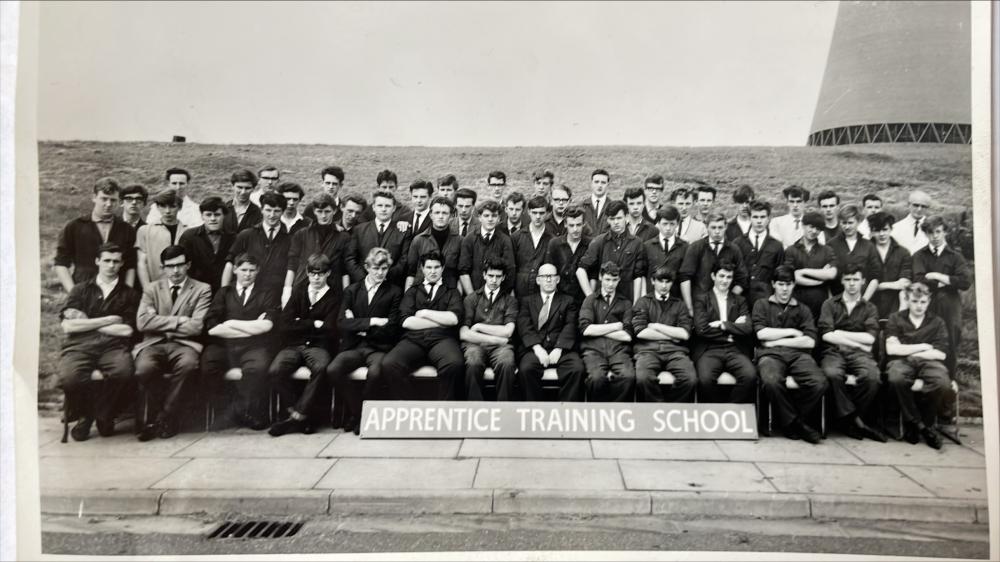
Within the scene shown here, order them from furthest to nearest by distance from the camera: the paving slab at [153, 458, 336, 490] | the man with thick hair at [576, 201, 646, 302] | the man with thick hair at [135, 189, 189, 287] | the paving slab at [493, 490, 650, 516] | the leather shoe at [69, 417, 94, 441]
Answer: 1. the man with thick hair at [576, 201, 646, 302]
2. the man with thick hair at [135, 189, 189, 287]
3. the leather shoe at [69, 417, 94, 441]
4. the paving slab at [153, 458, 336, 490]
5. the paving slab at [493, 490, 650, 516]

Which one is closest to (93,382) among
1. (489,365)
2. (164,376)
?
(164,376)

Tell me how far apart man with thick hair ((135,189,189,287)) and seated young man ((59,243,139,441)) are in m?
0.11

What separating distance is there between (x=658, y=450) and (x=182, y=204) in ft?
10.3

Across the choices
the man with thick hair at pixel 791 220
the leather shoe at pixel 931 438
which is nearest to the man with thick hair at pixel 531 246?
the man with thick hair at pixel 791 220

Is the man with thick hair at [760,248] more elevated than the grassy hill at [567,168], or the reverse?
the grassy hill at [567,168]

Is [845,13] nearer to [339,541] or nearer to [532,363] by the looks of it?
[532,363]

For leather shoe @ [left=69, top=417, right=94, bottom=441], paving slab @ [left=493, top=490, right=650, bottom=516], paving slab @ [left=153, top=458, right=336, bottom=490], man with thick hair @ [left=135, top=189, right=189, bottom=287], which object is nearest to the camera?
paving slab @ [left=493, top=490, right=650, bottom=516]

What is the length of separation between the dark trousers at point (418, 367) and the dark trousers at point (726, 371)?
55.8 inches

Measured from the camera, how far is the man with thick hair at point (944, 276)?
343 centimetres

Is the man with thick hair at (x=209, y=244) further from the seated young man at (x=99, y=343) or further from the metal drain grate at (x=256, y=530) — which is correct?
the metal drain grate at (x=256, y=530)

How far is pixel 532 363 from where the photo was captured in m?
3.47

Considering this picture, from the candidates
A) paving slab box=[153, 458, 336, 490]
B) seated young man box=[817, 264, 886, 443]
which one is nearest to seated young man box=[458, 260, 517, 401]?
paving slab box=[153, 458, 336, 490]

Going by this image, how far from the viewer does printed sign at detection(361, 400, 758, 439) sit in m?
3.37

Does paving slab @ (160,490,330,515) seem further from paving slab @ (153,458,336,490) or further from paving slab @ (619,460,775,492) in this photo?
paving slab @ (619,460,775,492)
